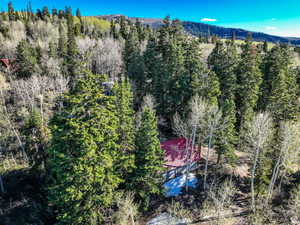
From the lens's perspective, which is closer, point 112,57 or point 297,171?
point 297,171

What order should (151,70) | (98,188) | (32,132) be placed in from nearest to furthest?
(98,188) → (32,132) → (151,70)

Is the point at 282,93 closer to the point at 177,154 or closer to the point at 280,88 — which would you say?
the point at 280,88

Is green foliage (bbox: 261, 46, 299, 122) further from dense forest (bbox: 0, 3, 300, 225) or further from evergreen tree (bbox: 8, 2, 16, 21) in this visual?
evergreen tree (bbox: 8, 2, 16, 21)

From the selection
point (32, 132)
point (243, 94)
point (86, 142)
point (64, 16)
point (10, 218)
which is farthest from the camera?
point (64, 16)

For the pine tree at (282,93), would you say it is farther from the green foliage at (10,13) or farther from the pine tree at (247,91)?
the green foliage at (10,13)

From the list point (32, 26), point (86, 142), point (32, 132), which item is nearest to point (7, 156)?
point (32, 132)

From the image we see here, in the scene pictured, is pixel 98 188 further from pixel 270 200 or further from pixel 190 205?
pixel 270 200

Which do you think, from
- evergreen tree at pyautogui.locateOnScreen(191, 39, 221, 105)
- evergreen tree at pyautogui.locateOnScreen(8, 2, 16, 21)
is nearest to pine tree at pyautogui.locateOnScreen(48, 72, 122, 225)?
evergreen tree at pyautogui.locateOnScreen(191, 39, 221, 105)
